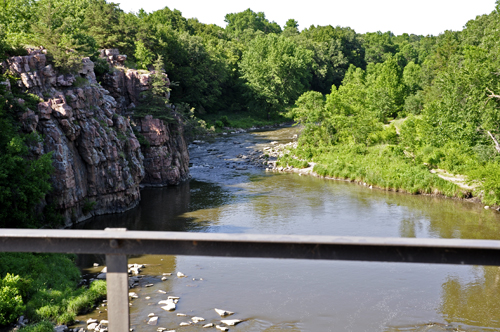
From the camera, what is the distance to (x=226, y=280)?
16.3m

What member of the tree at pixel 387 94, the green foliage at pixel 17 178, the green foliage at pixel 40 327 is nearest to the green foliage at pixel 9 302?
the green foliage at pixel 40 327

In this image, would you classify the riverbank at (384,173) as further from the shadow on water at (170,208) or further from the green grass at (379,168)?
the shadow on water at (170,208)

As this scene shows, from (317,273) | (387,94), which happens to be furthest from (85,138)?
(387,94)

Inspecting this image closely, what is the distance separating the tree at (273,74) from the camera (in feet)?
237

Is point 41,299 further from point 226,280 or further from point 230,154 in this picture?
point 230,154

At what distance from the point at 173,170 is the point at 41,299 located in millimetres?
21118

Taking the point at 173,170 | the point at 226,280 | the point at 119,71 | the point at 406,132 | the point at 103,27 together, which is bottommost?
the point at 226,280

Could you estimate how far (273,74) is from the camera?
73.6 meters

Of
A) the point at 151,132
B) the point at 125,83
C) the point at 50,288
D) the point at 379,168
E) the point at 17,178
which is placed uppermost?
the point at 125,83

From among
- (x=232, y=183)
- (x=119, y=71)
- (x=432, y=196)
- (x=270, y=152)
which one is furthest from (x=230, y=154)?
(x=432, y=196)

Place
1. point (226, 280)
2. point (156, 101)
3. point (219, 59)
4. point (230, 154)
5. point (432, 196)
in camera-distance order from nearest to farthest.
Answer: point (226, 280) → point (432, 196) → point (156, 101) → point (230, 154) → point (219, 59)

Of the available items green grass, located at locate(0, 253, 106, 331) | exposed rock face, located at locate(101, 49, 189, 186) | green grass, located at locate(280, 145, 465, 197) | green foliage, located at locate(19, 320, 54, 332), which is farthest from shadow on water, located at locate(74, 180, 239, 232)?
green grass, located at locate(280, 145, 465, 197)

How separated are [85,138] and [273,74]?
52463 mm

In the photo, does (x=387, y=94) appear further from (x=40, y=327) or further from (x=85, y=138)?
(x=40, y=327)
